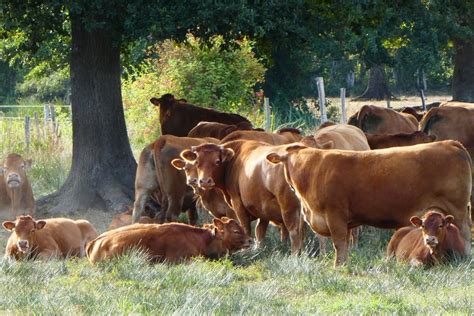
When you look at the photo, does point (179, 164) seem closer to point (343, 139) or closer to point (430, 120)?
point (343, 139)

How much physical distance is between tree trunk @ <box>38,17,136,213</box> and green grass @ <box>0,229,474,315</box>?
6.01 m

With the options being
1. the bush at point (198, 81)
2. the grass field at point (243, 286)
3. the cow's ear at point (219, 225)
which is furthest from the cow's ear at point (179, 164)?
the bush at point (198, 81)

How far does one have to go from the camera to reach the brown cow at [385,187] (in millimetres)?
12234

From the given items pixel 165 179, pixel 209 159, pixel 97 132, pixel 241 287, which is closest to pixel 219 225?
pixel 209 159

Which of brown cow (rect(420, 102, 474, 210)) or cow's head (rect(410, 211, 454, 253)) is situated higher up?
brown cow (rect(420, 102, 474, 210))

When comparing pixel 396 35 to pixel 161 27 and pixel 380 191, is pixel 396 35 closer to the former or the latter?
pixel 161 27

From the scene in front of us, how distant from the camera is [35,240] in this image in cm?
1441

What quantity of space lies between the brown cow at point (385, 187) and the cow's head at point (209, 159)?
2025mm

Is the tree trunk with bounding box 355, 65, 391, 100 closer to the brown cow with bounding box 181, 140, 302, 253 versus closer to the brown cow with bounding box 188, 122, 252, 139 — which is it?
the brown cow with bounding box 188, 122, 252, 139

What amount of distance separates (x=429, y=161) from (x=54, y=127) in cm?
1584

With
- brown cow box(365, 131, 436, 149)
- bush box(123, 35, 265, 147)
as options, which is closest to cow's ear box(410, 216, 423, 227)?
brown cow box(365, 131, 436, 149)

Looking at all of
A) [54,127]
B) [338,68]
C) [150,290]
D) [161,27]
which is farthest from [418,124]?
[338,68]

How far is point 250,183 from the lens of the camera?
14.1 m

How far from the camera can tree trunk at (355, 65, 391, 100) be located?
2616 inches
